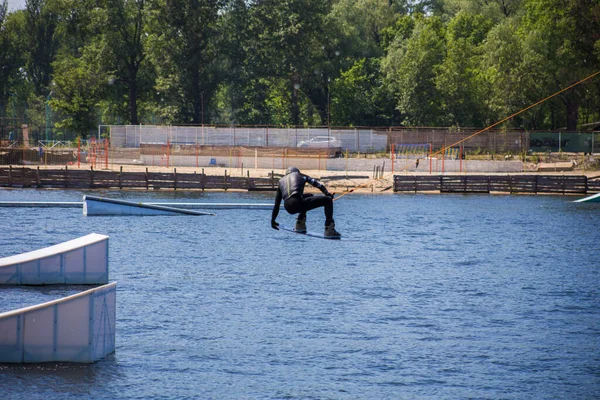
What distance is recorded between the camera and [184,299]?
34594 mm

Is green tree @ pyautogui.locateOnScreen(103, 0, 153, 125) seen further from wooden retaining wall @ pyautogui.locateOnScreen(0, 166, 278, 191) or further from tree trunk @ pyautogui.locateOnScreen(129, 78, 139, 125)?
wooden retaining wall @ pyautogui.locateOnScreen(0, 166, 278, 191)

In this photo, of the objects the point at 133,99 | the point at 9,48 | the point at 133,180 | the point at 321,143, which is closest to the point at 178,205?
the point at 133,180

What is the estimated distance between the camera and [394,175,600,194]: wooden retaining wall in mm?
74625

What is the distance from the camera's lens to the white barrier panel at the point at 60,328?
69.2 ft

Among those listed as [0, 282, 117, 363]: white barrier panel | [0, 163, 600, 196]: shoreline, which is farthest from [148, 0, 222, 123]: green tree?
[0, 282, 117, 363]: white barrier panel

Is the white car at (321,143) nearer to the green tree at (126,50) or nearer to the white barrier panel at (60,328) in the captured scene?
the green tree at (126,50)

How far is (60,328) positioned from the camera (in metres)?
21.8

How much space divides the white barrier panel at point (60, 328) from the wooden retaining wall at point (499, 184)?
56202 mm

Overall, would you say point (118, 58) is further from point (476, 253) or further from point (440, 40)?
point (476, 253)

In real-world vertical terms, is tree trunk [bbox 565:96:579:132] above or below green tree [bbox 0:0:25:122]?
below

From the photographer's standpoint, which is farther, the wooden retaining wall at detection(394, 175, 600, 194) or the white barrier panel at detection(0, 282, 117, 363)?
the wooden retaining wall at detection(394, 175, 600, 194)

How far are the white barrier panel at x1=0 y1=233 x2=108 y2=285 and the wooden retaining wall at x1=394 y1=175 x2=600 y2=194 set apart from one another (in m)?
46.4

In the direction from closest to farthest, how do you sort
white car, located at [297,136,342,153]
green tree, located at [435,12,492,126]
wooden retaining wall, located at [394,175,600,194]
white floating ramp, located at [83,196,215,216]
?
white floating ramp, located at [83,196,215,216] → wooden retaining wall, located at [394,175,600,194] → white car, located at [297,136,342,153] → green tree, located at [435,12,492,126]

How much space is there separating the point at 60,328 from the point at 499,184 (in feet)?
196
